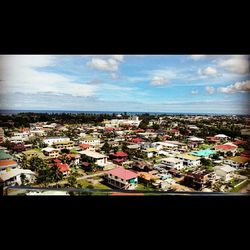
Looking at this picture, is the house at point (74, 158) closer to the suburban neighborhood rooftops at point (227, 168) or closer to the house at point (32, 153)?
the house at point (32, 153)

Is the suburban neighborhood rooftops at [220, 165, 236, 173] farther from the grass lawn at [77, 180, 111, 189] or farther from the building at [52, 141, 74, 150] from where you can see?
the building at [52, 141, 74, 150]

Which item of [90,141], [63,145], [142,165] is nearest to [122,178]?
[142,165]

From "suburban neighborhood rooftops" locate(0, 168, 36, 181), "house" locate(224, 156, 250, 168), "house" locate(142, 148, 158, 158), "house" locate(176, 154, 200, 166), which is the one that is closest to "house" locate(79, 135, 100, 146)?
"house" locate(142, 148, 158, 158)
